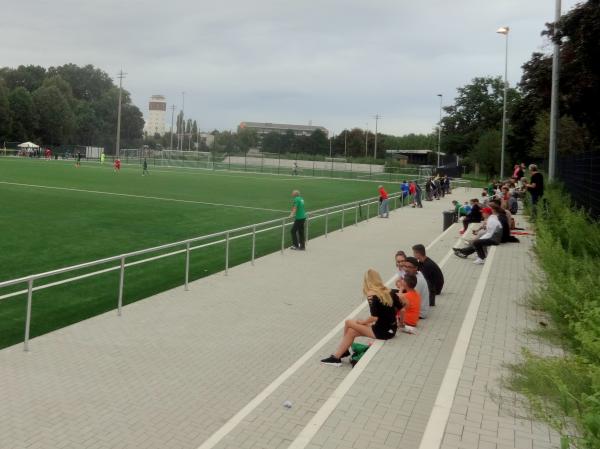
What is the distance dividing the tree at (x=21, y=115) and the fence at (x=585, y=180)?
95326 mm

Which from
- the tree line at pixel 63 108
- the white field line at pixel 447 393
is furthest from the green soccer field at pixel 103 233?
the tree line at pixel 63 108

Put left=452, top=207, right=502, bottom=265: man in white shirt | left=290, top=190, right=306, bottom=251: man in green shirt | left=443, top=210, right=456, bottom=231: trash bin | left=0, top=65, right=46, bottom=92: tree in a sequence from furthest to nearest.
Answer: left=0, top=65, right=46, bottom=92: tree
left=443, top=210, right=456, bottom=231: trash bin
left=290, top=190, right=306, bottom=251: man in green shirt
left=452, top=207, right=502, bottom=265: man in white shirt

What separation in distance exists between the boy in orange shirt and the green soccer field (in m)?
4.88

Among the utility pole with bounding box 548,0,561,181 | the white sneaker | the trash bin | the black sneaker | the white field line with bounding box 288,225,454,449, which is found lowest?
the black sneaker

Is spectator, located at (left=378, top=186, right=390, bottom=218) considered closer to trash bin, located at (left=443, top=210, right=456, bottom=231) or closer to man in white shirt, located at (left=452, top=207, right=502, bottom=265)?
trash bin, located at (left=443, top=210, right=456, bottom=231)

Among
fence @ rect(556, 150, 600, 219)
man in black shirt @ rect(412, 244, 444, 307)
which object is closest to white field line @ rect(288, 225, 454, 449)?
man in black shirt @ rect(412, 244, 444, 307)

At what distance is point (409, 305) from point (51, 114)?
107427mm

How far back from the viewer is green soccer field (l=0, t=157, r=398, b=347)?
1061 cm

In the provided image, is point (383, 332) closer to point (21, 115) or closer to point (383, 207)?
point (383, 207)

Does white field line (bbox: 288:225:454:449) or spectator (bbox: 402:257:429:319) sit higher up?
spectator (bbox: 402:257:429:319)

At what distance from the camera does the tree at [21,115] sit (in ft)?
328

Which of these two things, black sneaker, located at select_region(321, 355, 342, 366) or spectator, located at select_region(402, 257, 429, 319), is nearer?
black sneaker, located at select_region(321, 355, 342, 366)

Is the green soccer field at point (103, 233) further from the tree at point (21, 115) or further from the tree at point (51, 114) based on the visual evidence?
the tree at point (51, 114)

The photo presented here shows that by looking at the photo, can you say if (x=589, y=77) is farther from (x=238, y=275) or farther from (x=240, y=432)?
(x=240, y=432)
